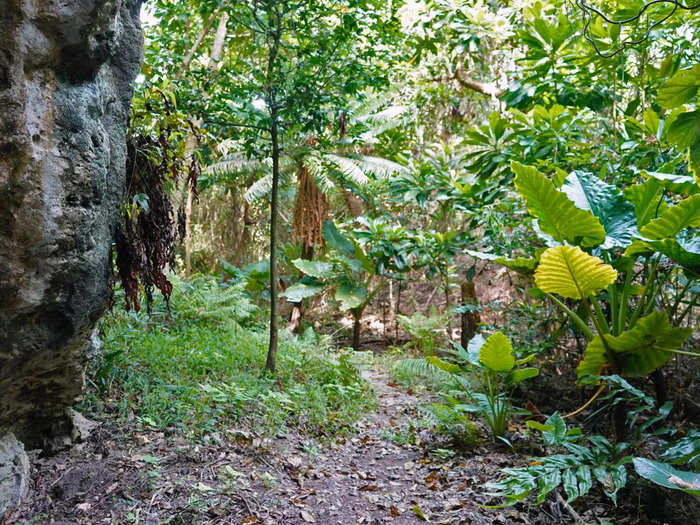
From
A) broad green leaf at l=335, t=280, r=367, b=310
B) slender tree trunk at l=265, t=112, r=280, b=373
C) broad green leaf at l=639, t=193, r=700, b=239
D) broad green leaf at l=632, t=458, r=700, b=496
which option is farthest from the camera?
broad green leaf at l=335, t=280, r=367, b=310

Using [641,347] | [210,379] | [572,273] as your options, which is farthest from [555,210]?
[210,379]

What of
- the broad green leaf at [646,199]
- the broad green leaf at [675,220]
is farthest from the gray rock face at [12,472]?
the broad green leaf at [646,199]

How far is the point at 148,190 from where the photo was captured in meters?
3.07

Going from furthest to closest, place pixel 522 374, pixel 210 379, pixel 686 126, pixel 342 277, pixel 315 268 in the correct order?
pixel 342 277 < pixel 315 268 < pixel 210 379 < pixel 522 374 < pixel 686 126

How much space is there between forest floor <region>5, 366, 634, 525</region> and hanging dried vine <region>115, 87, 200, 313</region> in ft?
3.42

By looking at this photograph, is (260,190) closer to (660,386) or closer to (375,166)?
(375,166)

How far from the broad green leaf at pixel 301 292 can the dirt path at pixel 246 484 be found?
5434mm

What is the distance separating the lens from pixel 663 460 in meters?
2.72

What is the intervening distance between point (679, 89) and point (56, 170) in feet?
8.84

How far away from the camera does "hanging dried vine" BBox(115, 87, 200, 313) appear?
2.96 m

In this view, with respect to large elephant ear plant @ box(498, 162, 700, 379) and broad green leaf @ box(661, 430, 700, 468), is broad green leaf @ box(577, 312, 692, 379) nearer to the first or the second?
large elephant ear plant @ box(498, 162, 700, 379)

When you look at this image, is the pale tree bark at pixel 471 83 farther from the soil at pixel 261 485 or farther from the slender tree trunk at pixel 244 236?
the slender tree trunk at pixel 244 236

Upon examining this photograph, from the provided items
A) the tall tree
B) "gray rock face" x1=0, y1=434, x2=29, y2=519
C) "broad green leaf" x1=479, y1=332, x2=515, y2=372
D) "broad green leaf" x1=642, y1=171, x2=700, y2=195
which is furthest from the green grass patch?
"broad green leaf" x1=642, y1=171, x2=700, y2=195

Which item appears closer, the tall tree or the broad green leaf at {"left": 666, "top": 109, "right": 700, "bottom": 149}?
the broad green leaf at {"left": 666, "top": 109, "right": 700, "bottom": 149}
